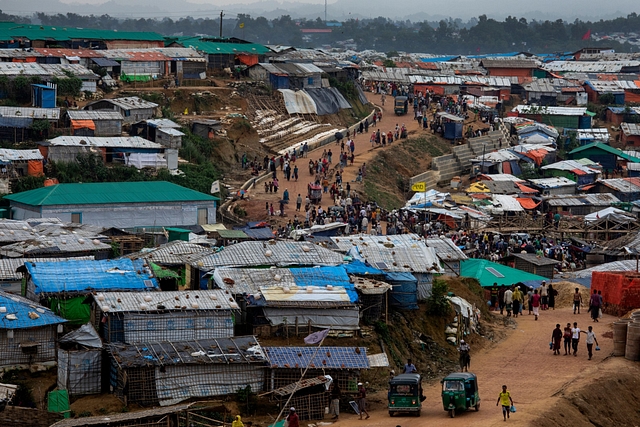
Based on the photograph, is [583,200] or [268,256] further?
[583,200]

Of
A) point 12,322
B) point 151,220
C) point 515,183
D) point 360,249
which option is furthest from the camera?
point 515,183

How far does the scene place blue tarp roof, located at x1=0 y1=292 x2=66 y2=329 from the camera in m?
17.9

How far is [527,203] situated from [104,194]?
54.6 feet

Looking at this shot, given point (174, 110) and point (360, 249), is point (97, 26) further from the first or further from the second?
point (360, 249)

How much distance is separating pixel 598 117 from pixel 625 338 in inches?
2071

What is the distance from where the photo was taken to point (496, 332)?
23.4 metres

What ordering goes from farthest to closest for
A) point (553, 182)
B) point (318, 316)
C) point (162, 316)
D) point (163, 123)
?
point (553, 182), point (163, 123), point (318, 316), point (162, 316)

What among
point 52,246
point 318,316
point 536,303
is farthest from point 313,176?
point 318,316

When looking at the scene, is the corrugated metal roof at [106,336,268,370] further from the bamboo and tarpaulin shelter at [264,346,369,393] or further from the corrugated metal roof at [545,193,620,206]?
the corrugated metal roof at [545,193,620,206]

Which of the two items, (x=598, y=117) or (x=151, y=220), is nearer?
(x=151, y=220)

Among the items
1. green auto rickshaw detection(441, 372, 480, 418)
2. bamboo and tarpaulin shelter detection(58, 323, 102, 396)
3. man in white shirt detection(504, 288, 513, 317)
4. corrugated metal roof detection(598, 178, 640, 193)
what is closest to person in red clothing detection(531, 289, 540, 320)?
man in white shirt detection(504, 288, 513, 317)

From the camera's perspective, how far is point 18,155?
3675 cm

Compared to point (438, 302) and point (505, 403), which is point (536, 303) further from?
point (505, 403)

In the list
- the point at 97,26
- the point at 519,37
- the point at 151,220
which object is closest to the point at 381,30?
the point at 519,37
